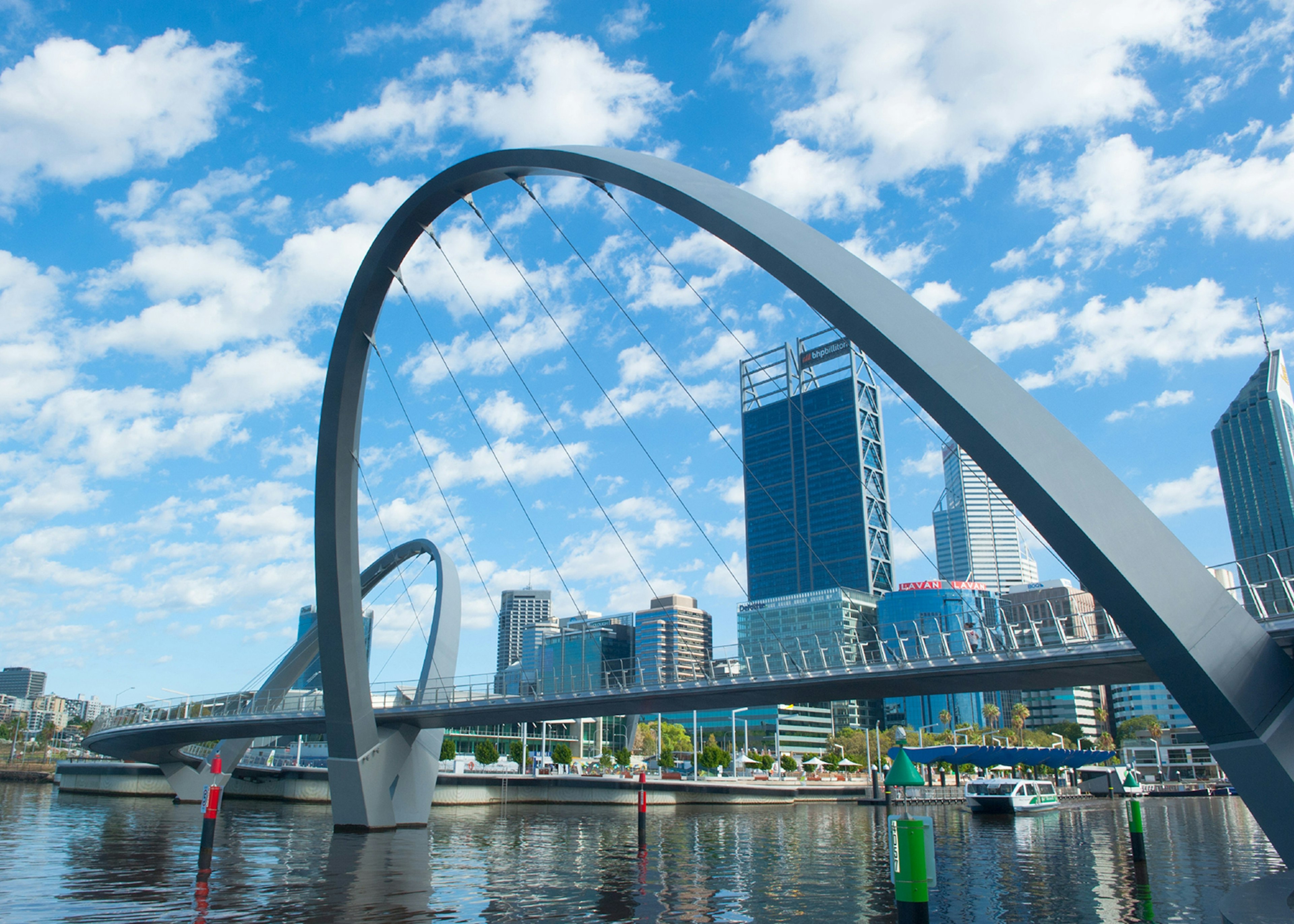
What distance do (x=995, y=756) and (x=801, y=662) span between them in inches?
1411

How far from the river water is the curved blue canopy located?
14.1 metres

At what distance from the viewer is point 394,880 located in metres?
18.7

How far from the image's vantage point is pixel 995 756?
179 feet

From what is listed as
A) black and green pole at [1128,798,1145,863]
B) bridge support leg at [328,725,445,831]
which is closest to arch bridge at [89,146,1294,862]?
black and green pole at [1128,798,1145,863]

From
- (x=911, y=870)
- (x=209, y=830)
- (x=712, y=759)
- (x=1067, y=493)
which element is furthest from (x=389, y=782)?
(x=712, y=759)

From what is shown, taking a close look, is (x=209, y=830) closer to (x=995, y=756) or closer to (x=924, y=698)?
(x=995, y=756)

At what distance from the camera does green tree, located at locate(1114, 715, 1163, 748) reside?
5157 inches

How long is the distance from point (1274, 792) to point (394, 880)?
50.8 feet

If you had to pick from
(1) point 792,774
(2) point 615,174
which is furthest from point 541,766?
(2) point 615,174

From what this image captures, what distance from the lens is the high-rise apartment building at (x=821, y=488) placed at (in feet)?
570

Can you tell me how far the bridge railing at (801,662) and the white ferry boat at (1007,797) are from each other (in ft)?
73.2

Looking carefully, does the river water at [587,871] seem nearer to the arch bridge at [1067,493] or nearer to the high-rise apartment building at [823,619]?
the arch bridge at [1067,493]

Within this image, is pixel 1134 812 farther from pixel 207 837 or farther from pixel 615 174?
pixel 207 837

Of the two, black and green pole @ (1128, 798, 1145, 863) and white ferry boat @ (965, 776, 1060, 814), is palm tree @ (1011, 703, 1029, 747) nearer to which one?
white ferry boat @ (965, 776, 1060, 814)
